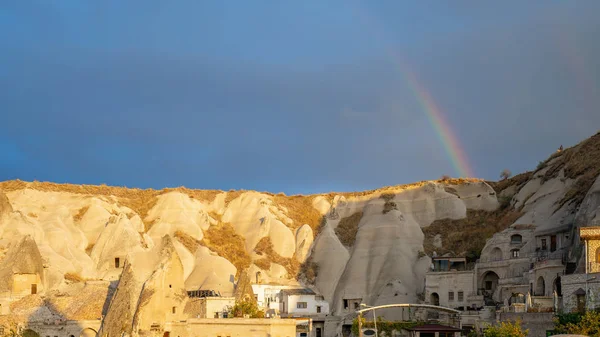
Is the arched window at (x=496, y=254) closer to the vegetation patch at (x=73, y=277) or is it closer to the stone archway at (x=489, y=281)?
the stone archway at (x=489, y=281)

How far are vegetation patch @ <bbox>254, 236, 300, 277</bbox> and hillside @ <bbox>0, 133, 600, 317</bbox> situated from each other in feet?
0.46

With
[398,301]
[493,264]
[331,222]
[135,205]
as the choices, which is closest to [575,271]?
[493,264]

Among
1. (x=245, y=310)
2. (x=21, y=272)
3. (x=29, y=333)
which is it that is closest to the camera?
(x=245, y=310)

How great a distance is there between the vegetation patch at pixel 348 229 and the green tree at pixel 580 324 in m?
46.7

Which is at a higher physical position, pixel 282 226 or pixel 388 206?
pixel 388 206

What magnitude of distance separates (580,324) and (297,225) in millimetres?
59206

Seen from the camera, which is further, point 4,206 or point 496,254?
point 4,206

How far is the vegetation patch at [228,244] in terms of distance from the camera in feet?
323

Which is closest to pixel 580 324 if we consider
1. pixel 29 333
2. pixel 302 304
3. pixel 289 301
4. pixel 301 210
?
pixel 302 304

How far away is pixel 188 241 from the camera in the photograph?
98375mm

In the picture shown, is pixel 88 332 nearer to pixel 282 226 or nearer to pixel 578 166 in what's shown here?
pixel 282 226

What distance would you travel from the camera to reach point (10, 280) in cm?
7581

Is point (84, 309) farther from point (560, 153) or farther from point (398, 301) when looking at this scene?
point (560, 153)

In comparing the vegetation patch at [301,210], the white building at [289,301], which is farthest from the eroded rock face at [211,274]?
the vegetation patch at [301,210]
